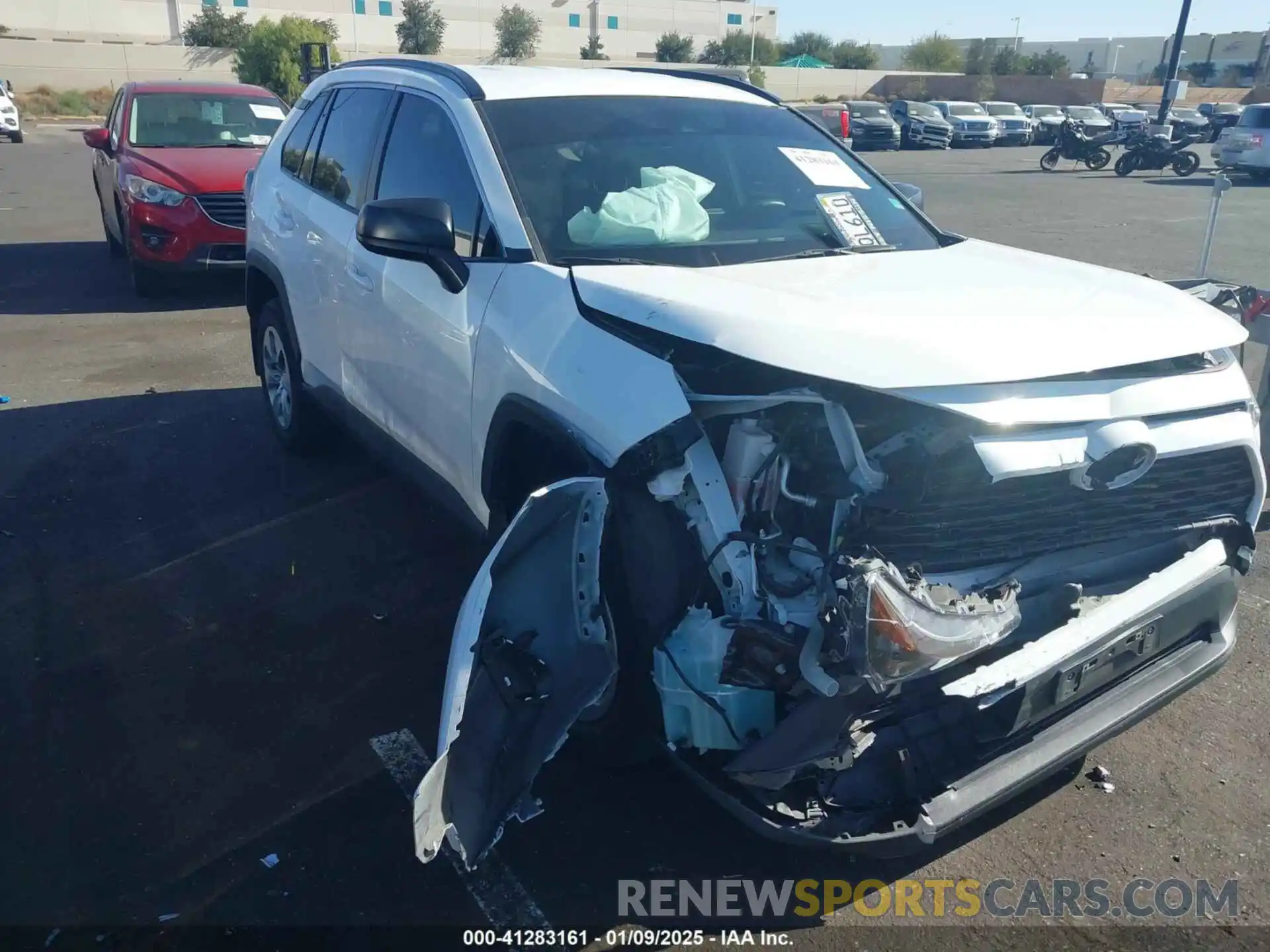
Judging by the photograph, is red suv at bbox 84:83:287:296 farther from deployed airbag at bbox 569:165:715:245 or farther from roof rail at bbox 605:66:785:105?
deployed airbag at bbox 569:165:715:245

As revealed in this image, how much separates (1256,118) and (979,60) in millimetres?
57049

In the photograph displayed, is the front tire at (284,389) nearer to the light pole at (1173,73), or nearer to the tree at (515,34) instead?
the light pole at (1173,73)

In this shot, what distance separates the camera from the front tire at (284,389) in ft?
18.1

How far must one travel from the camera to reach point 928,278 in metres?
3.17

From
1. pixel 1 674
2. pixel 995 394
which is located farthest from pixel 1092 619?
pixel 1 674

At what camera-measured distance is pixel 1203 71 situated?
81.9 meters

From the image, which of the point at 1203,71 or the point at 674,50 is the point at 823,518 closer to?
the point at 674,50

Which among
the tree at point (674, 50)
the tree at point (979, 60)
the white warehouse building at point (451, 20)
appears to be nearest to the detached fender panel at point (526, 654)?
the white warehouse building at point (451, 20)

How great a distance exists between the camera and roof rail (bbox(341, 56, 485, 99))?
3852mm

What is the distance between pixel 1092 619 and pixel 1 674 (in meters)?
3.62

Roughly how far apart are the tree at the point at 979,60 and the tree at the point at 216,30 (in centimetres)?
4648

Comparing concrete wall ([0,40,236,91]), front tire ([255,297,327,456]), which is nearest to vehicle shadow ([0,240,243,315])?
front tire ([255,297,327,456])

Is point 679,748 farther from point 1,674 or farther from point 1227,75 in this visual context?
point 1227,75

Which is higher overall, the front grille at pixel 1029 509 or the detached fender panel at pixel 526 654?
the front grille at pixel 1029 509
